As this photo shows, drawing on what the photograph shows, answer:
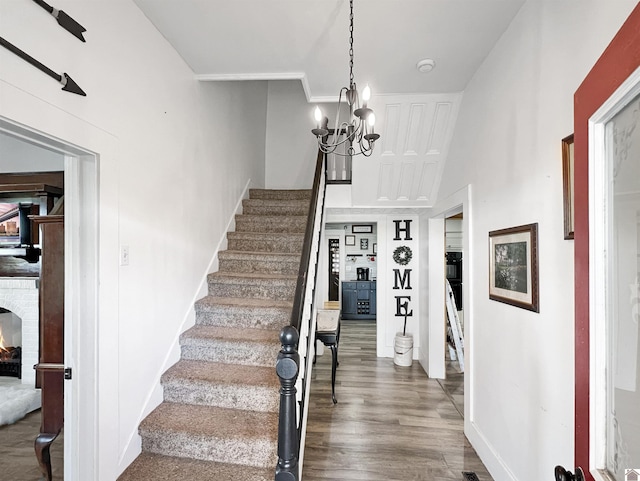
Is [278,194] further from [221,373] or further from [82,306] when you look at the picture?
[82,306]

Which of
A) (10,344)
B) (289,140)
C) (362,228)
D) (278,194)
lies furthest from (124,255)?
(362,228)

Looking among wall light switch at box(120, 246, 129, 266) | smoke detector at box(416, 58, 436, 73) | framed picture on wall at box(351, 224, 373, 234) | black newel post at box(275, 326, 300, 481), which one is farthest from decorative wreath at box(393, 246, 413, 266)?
wall light switch at box(120, 246, 129, 266)

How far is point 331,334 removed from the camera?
343 cm

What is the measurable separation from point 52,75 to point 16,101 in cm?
23

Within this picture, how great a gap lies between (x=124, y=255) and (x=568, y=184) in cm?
235

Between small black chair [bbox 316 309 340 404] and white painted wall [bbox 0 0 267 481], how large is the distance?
145cm

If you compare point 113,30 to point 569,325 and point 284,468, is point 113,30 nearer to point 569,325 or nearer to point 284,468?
point 284,468

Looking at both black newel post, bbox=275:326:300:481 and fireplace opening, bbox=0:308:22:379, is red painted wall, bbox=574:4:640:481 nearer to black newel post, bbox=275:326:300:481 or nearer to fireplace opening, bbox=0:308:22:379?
black newel post, bbox=275:326:300:481

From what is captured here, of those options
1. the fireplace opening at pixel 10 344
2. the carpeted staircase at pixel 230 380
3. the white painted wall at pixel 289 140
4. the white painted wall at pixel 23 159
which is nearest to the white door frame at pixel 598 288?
the carpeted staircase at pixel 230 380

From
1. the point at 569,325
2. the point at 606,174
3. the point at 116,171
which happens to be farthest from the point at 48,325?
the point at 569,325

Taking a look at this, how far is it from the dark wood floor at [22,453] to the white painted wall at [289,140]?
13.2 ft

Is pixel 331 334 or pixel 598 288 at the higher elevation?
pixel 598 288

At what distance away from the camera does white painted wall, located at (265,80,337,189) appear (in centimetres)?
528

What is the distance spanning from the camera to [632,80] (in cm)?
63
